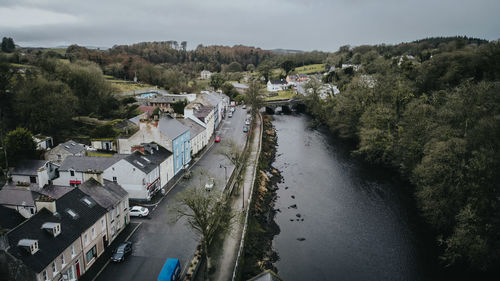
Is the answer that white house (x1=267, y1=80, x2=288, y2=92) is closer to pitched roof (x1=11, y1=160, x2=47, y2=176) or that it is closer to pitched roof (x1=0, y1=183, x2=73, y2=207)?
pitched roof (x1=11, y1=160, x2=47, y2=176)

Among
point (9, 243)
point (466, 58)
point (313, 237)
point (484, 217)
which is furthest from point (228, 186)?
point (466, 58)

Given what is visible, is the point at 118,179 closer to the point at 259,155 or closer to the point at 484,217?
the point at 259,155

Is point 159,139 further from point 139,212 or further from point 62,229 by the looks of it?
point 62,229

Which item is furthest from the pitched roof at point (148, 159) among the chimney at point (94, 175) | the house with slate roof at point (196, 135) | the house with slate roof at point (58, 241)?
the house with slate roof at point (196, 135)

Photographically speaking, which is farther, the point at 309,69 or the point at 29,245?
the point at 309,69

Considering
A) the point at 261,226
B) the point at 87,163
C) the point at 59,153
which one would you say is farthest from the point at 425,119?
the point at 59,153

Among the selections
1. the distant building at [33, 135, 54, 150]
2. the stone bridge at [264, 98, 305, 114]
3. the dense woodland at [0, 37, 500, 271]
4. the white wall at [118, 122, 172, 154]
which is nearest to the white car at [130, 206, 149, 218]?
the white wall at [118, 122, 172, 154]

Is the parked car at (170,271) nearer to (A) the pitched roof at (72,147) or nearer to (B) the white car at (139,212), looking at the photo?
(B) the white car at (139,212)
